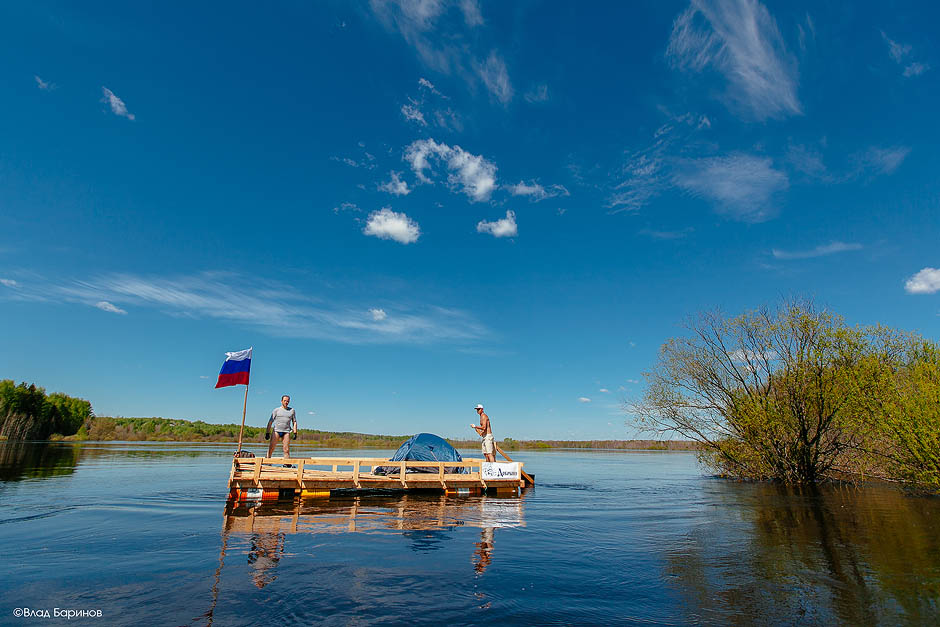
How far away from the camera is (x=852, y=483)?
1056 inches

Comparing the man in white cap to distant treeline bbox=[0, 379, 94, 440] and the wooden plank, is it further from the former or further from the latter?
distant treeline bbox=[0, 379, 94, 440]

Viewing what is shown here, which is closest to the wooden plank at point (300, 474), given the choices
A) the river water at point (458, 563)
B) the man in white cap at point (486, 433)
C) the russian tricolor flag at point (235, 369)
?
the river water at point (458, 563)

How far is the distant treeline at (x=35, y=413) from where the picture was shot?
7119 centimetres

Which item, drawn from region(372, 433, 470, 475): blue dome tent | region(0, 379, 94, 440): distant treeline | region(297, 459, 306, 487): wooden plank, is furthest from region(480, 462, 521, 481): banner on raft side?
region(0, 379, 94, 440): distant treeline

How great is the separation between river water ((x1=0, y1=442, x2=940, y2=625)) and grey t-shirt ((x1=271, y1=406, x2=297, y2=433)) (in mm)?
2806

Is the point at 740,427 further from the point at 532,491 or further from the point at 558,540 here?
the point at 558,540

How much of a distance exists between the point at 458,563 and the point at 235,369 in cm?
1290

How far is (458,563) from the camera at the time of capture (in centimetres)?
930

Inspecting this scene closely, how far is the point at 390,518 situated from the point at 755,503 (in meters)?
15.7

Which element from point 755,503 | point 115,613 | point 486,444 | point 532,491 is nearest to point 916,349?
point 755,503

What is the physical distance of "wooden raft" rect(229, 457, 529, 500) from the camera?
1680 centimetres

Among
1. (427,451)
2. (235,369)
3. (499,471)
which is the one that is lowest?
(499,471)

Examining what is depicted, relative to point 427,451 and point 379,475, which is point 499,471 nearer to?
point 427,451

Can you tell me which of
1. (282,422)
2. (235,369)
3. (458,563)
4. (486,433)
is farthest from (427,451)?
(458,563)
